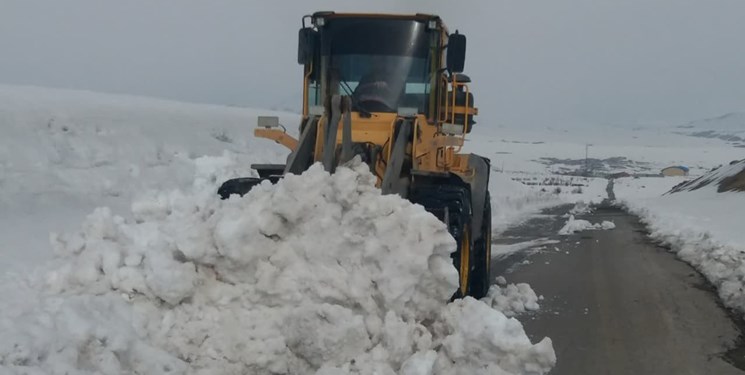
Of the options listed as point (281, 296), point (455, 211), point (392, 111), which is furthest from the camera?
point (392, 111)

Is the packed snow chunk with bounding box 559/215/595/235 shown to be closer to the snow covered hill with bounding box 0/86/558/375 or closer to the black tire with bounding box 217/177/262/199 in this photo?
the black tire with bounding box 217/177/262/199

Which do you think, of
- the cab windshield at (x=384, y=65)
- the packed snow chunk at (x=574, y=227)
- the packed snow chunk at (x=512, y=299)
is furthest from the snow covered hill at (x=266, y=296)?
the packed snow chunk at (x=574, y=227)

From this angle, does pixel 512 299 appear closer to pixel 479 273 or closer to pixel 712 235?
pixel 479 273

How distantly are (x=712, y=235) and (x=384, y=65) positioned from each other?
9.19 m

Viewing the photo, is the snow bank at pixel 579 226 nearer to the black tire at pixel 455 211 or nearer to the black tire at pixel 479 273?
the black tire at pixel 479 273

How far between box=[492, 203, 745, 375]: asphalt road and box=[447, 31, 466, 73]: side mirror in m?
2.86

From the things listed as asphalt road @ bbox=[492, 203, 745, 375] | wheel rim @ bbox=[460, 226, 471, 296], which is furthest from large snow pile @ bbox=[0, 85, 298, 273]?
asphalt road @ bbox=[492, 203, 745, 375]

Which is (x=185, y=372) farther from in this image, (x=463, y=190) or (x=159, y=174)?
(x=159, y=174)

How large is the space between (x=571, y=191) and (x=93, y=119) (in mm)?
42010

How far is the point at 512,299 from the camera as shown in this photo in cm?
829

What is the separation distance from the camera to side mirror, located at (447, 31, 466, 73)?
780 cm

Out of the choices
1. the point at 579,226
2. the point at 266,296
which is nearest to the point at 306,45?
the point at 266,296

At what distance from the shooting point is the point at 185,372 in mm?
4578

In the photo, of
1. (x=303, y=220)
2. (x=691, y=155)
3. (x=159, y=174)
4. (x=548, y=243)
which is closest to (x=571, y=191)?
(x=548, y=243)
